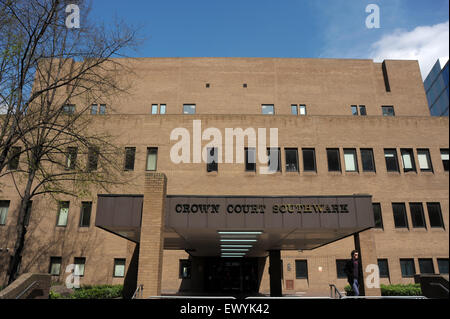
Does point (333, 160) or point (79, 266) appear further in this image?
point (333, 160)

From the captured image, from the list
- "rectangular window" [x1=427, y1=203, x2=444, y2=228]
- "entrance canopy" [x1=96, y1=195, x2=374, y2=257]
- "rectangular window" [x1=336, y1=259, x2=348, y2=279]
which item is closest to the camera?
"entrance canopy" [x1=96, y1=195, x2=374, y2=257]

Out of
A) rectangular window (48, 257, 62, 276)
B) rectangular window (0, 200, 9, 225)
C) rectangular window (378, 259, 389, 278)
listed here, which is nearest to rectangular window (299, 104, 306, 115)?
rectangular window (378, 259, 389, 278)

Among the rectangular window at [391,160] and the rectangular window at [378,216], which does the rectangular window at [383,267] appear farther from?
the rectangular window at [391,160]

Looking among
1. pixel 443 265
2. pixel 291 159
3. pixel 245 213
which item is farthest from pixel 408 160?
pixel 245 213

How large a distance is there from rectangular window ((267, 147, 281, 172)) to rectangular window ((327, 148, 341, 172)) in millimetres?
4372

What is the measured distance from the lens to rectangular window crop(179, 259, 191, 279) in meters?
26.5

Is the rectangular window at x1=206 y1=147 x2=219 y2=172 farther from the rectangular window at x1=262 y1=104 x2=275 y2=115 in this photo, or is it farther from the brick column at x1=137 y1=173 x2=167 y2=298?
the brick column at x1=137 y1=173 x2=167 y2=298

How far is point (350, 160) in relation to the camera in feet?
92.9

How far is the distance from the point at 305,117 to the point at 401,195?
1025 centimetres

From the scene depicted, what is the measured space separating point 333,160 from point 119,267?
64.9 ft

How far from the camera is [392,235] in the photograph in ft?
86.7

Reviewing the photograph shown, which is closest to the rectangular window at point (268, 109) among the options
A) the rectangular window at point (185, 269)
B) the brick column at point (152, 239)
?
the rectangular window at point (185, 269)

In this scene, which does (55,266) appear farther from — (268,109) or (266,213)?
(268,109)
